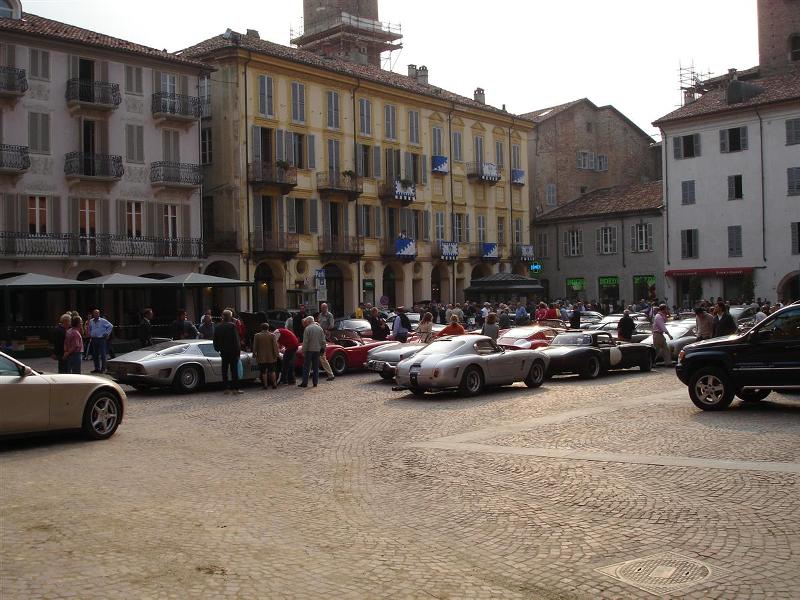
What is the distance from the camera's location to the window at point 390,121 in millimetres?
54219

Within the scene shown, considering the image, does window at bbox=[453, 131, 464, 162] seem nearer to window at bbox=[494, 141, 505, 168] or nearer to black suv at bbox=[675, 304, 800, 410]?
window at bbox=[494, 141, 505, 168]

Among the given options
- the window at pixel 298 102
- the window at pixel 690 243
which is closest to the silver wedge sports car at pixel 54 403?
the window at pixel 298 102

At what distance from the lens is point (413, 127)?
56125 millimetres

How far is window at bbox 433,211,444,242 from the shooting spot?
57.7 metres

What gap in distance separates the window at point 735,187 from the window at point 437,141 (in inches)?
696

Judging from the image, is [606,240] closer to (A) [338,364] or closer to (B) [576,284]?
(B) [576,284]

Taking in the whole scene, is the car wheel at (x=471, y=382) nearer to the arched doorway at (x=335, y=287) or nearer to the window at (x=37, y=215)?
the window at (x=37, y=215)

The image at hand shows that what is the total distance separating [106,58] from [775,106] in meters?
36.6

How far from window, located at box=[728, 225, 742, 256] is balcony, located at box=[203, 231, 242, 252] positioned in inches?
1145

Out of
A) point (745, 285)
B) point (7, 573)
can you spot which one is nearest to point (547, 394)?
point (7, 573)

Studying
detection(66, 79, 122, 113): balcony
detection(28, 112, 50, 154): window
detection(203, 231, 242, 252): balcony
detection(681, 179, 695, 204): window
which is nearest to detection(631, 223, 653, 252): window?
detection(681, 179, 695, 204): window

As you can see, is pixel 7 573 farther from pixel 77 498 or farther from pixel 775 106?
pixel 775 106

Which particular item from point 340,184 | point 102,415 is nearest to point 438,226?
point 340,184

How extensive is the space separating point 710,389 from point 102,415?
31.5 feet
